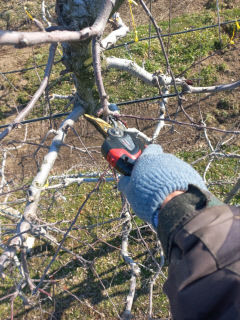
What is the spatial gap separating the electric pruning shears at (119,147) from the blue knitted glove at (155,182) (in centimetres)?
15

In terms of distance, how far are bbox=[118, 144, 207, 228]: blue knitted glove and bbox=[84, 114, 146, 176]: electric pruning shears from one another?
150 millimetres

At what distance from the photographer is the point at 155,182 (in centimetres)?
112

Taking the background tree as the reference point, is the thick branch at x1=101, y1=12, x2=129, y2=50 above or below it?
above

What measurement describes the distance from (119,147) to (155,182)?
0.37m

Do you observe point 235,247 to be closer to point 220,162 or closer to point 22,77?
point 220,162

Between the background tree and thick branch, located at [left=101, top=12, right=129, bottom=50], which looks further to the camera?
thick branch, located at [left=101, top=12, right=129, bottom=50]

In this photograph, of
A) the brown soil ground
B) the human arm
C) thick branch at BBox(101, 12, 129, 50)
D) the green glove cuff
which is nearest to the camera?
the human arm

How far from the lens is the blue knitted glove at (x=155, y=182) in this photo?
1092 millimetres

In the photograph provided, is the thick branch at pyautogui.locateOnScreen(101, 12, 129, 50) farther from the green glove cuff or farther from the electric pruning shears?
the green glove cuff

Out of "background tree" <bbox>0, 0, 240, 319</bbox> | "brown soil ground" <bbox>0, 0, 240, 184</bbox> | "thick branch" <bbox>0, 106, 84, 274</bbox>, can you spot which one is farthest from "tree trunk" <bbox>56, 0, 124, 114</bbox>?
"brown soil ground" <bbox>0, 0, 240, 184</bbox>

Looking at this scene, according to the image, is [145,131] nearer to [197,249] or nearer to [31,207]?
[31,207]

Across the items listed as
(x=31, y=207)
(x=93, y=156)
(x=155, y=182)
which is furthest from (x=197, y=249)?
(x=93, y=156)

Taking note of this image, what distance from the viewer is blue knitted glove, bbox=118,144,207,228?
3.58 ft

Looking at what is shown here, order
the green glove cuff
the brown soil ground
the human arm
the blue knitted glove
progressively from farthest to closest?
the brown soil ground → the blue knitted glove → the green glove cuff → the human arm
